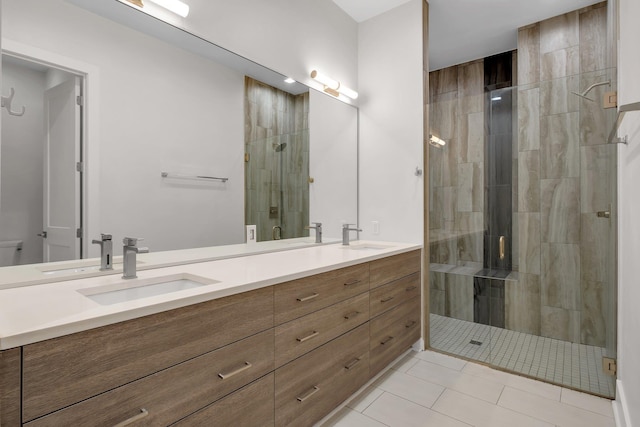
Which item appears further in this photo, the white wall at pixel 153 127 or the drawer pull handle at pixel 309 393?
the drawer pull handle at pixel 309 393

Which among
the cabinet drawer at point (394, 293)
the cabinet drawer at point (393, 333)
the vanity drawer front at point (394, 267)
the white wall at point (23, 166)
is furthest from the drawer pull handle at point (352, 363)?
the white wall at point (23, 166)

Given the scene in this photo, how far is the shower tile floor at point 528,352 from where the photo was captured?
2.07 metres

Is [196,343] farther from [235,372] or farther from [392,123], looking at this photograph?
[392,123]

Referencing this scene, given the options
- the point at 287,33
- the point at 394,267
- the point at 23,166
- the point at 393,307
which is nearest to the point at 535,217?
the point at 394,267

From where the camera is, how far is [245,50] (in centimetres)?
199

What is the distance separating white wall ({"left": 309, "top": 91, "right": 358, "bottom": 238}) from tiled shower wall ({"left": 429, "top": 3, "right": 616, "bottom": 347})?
0.68 meters

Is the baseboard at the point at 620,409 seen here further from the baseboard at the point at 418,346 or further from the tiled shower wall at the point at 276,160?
the tiled shower wall at the point at 276,160

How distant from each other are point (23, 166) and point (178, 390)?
1.00 meters

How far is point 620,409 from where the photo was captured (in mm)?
1696

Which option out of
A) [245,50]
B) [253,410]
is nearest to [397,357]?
[253,410]

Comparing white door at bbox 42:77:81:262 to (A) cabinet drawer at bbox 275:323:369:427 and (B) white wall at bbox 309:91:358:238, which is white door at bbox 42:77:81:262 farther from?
(B) white wall at bbox 309:91:358:238

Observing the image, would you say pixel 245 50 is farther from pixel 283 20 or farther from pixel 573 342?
pixel 573 342

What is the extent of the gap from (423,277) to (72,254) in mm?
2286

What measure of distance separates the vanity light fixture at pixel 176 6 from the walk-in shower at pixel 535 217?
192cm
